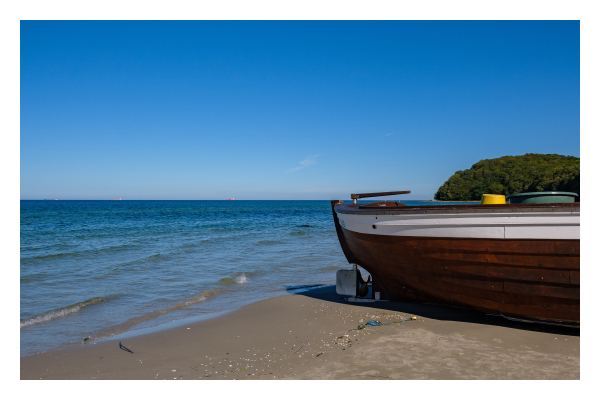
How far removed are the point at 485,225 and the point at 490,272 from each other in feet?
1.76

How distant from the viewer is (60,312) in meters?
6.27

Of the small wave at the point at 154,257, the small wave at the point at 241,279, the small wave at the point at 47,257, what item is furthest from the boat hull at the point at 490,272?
the small wave at the point at 47,257

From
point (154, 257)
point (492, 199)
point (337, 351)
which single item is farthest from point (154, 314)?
point (154, 257)

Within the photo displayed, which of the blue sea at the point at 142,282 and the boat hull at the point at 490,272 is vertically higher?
the boat hull at the point at 490,272

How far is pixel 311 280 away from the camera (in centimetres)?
905

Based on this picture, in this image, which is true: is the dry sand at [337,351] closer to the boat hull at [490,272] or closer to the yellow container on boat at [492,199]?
the boat hull at [490,272]

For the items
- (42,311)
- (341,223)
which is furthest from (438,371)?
(42,311)

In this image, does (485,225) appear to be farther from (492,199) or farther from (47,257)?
(47,257)

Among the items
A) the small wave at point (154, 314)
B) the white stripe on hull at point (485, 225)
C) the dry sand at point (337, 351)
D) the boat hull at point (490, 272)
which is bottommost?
the small wave at point (154, 314)

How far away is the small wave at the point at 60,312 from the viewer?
5811 millimetres

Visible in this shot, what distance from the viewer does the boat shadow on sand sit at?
4.45 metres

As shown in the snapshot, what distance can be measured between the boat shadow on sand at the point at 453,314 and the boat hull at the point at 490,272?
0.28 m

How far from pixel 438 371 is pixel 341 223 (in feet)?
11.3

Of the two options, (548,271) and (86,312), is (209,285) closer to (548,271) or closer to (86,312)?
(86,312)
